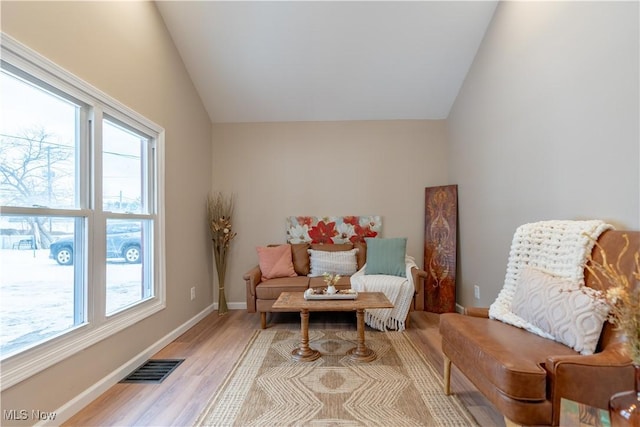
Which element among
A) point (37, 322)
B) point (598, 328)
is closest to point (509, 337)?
point (598, 328)

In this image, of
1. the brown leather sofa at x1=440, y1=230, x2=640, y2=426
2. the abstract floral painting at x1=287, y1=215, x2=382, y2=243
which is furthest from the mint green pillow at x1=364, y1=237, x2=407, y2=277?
the brown leather sofa at x1=440, y1=230, x2=640, y2=426

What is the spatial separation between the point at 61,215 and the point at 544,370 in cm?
265

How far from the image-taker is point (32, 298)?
1.74m

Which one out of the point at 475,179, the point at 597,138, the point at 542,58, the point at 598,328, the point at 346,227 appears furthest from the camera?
the point at 346,227

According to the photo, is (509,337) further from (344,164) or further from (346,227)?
(344,164)

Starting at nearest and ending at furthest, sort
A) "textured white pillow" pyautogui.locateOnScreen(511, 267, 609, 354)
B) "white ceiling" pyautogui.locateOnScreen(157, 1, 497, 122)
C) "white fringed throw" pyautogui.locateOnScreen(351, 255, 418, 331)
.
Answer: "textured white pillow" pyautogui.locateOnScreen(511, 267, 609, 354), "white ceiling" pyautogui.locateOnScreen(157, 1, 497, 122), "white fringed throw" pyautogui.locateOnScreen(351, 255, 418, 331)

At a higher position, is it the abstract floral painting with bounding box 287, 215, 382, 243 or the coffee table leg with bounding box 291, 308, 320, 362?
the abstract floral painting with bounding box 287, 215, 382, 243

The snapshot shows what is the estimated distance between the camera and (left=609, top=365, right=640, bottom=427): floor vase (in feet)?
3.18

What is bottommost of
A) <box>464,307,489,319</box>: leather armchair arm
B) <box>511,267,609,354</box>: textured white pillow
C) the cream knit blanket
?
<box>464,307,489,319</box>: leather armchair arm

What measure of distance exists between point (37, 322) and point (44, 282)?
220mm

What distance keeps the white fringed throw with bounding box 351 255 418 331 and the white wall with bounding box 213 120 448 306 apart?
3.51 feet

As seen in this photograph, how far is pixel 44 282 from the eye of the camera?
5.95ft

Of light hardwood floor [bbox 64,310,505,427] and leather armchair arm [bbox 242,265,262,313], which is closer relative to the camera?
light hardwood floor [bbox 64,310,505,427]

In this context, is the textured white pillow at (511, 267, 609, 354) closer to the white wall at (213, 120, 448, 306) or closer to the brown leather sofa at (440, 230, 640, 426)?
the brown leather sofa at (440, 230, 640, 426)
